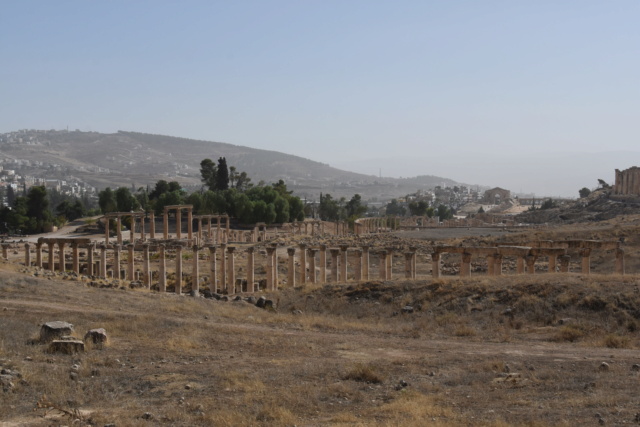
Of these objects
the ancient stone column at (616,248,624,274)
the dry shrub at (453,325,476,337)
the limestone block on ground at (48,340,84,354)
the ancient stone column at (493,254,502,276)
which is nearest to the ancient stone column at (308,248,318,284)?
the ancient stone column at (493,254,502,276)

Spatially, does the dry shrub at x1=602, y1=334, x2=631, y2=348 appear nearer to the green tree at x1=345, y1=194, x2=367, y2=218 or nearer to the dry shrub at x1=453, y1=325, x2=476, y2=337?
the dry shrub at x1=453, y1=325, x2=476, y2=337

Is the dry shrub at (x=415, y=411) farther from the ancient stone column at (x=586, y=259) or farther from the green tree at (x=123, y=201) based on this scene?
the green tree at (x=123, y=201)

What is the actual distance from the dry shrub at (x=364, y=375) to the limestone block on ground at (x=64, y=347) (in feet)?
18.7

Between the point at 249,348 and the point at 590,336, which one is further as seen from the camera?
the point at 590,336

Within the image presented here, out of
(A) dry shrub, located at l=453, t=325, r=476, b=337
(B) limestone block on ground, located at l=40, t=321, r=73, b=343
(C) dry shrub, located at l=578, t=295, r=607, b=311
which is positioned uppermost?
(B) limestone block on ground, located at l=40, t=321, r=73, b=343

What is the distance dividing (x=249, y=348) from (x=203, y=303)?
325 inches

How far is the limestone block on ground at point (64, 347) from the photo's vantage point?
14.3 meters

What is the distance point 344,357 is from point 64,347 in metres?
5.94

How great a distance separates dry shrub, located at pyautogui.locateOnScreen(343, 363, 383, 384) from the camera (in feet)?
42.7

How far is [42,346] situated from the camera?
48.2 ft

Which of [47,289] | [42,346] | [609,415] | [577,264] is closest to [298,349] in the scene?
[42,346]

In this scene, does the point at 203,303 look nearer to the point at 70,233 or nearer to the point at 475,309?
the point at 475,309

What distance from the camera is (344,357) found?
1553 centimetres

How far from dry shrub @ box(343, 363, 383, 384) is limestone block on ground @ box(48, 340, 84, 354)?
5.68 metres
